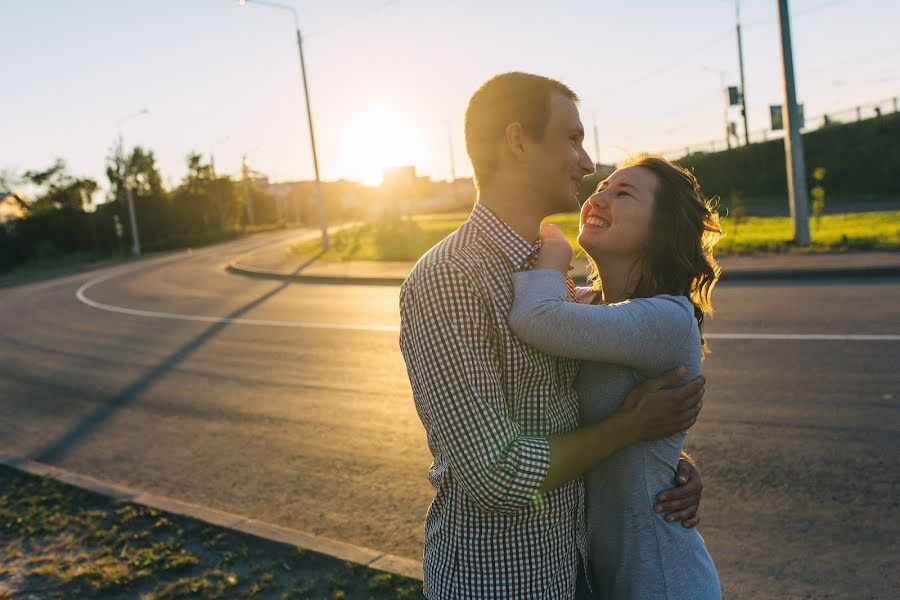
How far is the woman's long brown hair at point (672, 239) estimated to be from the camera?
7.02 feet

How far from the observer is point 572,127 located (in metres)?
1.99

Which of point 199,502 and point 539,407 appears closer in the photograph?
point 539,407

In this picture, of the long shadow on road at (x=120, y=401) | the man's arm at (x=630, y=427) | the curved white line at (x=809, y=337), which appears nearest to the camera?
the man's arm at (x=630, y=427)

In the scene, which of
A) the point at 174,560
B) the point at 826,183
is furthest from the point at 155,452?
the point at 826,183

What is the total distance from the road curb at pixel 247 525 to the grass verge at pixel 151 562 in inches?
1.6

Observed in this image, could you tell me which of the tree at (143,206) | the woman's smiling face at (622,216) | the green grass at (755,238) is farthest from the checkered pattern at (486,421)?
the tree at (143,206)

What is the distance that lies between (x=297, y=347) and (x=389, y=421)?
15.4ft

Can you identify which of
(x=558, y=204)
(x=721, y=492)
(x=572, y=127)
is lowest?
(x=721, y=492)

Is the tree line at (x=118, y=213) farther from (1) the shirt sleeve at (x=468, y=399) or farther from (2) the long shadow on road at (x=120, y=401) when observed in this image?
(1) the shirt sleeve at (x=468, y=399)

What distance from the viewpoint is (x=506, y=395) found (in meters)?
1.89

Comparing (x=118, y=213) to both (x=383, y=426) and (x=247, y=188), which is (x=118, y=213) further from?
(x=383, y=426)

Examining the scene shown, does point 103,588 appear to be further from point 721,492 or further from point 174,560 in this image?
point 721,492

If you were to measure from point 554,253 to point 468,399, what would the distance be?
0.49 metres

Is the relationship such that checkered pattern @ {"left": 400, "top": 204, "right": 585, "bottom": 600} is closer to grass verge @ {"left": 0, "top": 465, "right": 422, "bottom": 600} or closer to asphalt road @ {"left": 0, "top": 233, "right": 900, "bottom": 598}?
grass verge @ {"left": 0, "top": 465, "right": 422, "bottom": 600}
